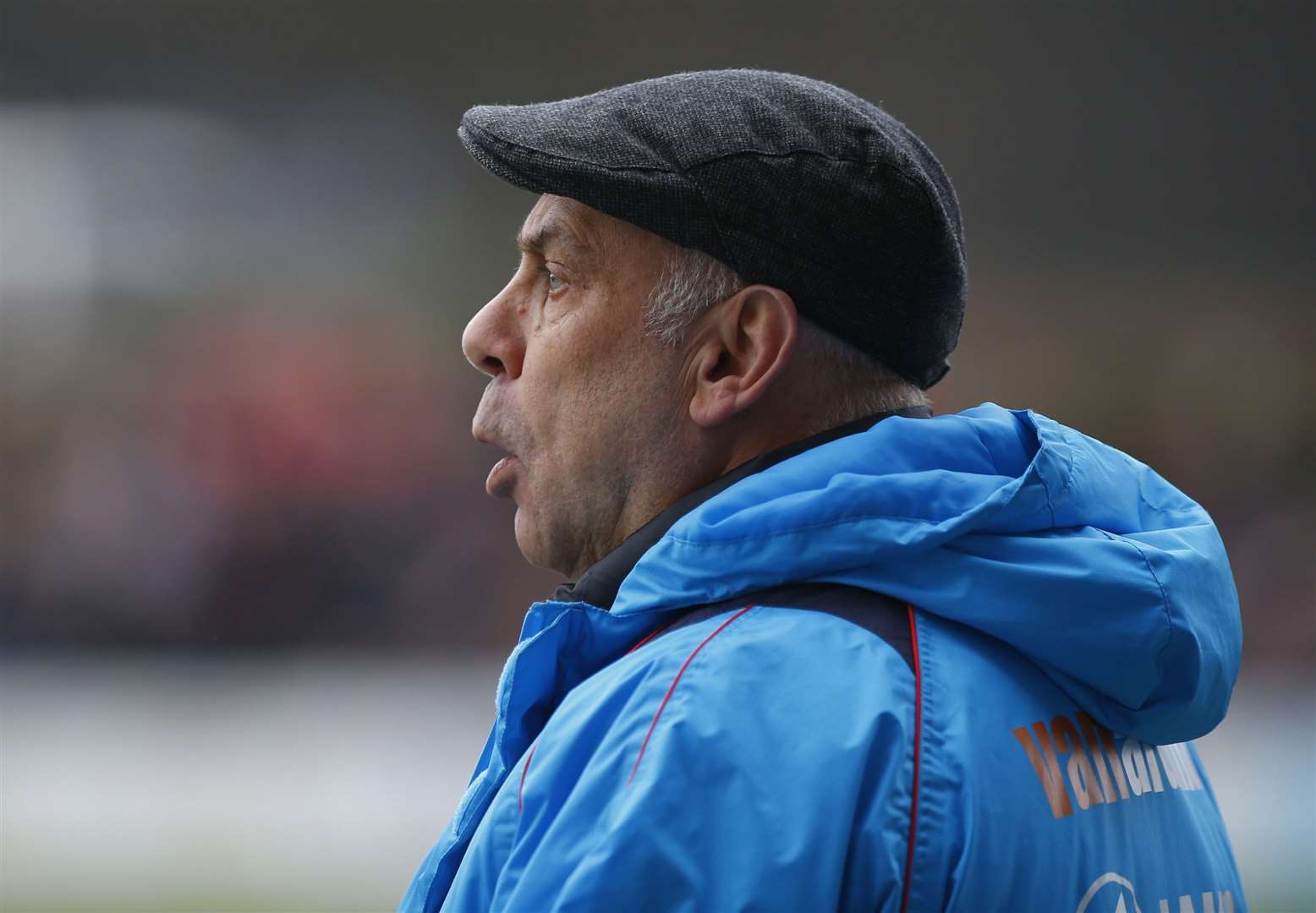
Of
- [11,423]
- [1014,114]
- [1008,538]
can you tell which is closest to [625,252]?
[1008,538]

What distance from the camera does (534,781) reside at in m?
0.58

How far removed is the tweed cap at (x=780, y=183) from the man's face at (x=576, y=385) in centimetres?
5

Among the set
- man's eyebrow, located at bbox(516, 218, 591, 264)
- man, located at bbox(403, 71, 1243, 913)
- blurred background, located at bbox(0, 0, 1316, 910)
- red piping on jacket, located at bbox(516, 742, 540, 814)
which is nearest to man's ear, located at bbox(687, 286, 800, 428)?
man, located at bbox(403, 71, 1243, 913)

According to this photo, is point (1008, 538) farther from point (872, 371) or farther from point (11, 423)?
point (11, 423)

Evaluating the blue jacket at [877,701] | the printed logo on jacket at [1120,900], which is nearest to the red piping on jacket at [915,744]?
the blue jacket at [877,701]

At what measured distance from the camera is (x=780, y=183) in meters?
0.70

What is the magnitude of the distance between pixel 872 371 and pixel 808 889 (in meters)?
0.35

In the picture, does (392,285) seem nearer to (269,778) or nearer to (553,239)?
(269,778)

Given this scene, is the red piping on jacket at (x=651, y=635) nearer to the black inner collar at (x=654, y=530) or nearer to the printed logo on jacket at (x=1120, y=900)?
the black inner collar at (x=654, y=530)

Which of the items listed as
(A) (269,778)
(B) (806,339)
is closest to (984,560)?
(B) (806,339)

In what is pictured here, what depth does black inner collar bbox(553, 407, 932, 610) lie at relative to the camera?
730 mm

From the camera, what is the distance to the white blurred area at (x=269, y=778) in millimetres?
2615

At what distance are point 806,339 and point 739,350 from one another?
1.7 inches

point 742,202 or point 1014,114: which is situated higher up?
point 1014,114
